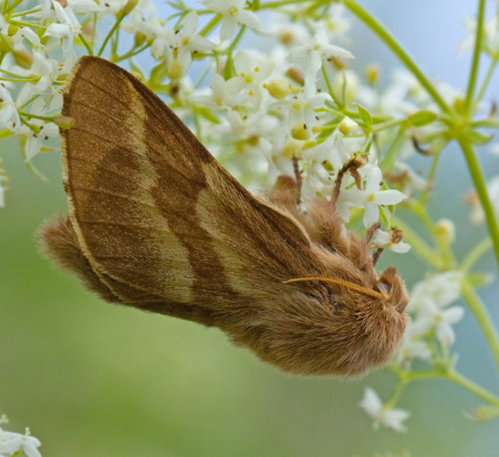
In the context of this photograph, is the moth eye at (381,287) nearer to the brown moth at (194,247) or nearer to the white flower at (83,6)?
the brown moth at (194,247)

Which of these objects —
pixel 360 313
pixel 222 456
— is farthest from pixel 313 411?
pixel 360 313

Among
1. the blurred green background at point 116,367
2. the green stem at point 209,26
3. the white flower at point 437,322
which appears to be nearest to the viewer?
the green stem at point 209,26

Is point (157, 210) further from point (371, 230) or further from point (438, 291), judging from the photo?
point (438, 291)

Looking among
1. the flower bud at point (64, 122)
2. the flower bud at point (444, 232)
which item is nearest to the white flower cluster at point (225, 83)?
the flower bud at point (64, 122)

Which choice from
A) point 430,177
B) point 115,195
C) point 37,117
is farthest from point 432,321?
point 37,117

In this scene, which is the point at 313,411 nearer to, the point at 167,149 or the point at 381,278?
the point at 381,278
